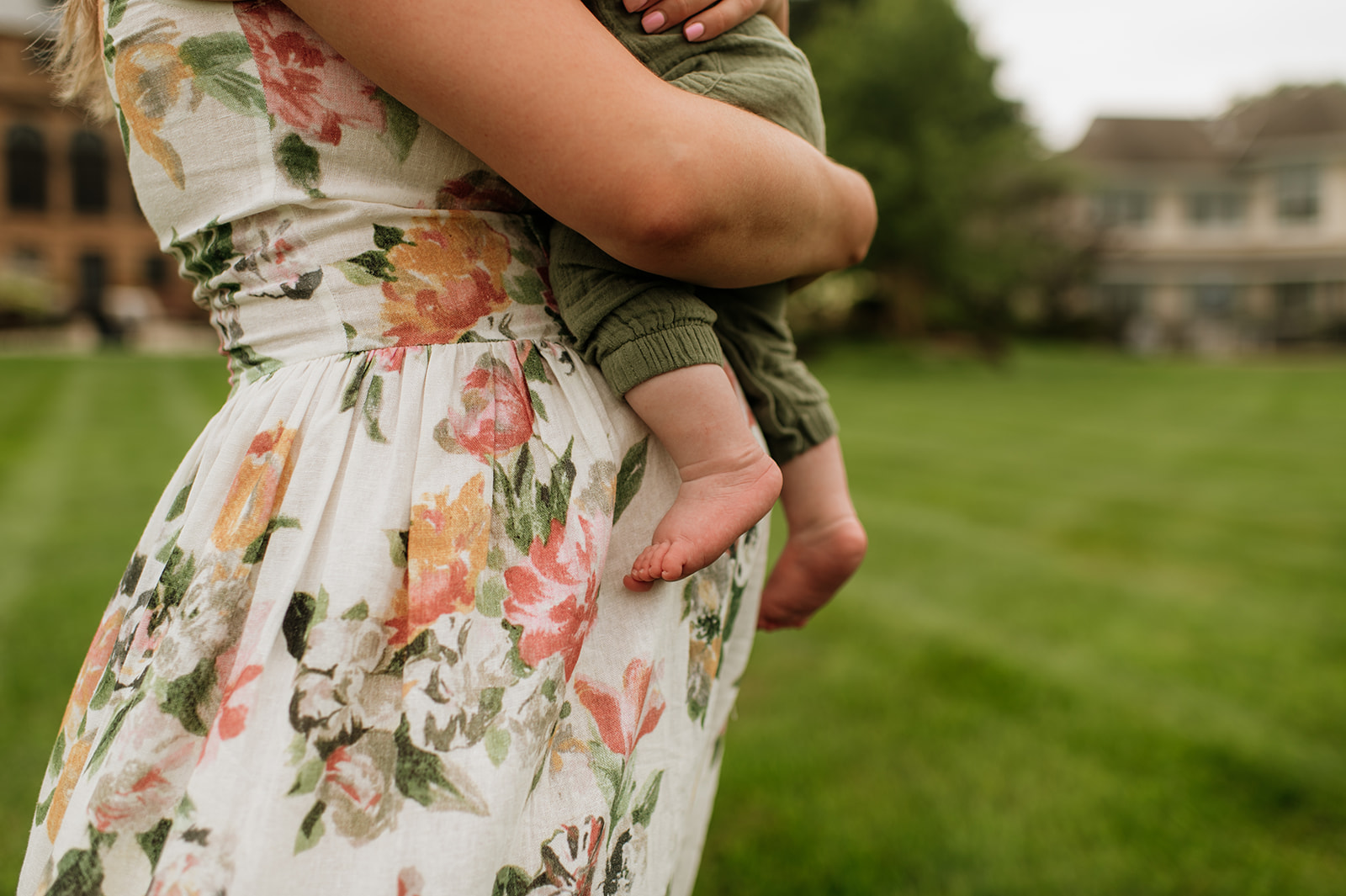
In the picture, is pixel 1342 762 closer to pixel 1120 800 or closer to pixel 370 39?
pixel 1120 800

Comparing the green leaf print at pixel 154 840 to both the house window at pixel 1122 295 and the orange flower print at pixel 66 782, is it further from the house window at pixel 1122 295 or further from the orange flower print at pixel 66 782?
the house window at pixel 1122 295

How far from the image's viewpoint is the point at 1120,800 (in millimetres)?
2785

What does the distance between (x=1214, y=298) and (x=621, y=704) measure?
1559 inches

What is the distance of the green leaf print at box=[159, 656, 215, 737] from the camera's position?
74cm

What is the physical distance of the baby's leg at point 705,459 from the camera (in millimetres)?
877

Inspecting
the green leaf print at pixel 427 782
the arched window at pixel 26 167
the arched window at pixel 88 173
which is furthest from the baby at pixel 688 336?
the arched window at pixel 26 167

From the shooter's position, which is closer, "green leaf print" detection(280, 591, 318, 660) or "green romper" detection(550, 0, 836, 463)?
"green leaf print" detection(280, 591, 318, 660)

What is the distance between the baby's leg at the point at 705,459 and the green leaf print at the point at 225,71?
41 centimetres

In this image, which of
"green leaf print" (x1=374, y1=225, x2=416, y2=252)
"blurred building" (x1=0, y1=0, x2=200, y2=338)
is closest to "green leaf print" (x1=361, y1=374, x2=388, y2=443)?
"green leaf print" (x1=374, y1=225, x2=416, y2=252)

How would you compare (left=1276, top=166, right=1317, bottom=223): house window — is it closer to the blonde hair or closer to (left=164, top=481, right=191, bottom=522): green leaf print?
the blonde hair

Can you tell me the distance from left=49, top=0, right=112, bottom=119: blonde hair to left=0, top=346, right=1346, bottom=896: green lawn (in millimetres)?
2193

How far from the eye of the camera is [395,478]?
785mm

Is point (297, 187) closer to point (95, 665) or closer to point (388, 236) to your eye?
point (388, 236)

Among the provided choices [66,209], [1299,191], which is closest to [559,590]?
[66,209]
